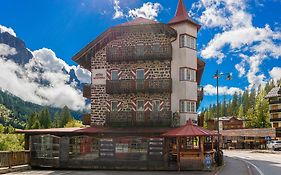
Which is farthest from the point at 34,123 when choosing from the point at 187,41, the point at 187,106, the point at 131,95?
the point at 187,41

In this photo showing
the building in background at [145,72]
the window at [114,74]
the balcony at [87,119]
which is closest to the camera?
the building in background at [145,72]

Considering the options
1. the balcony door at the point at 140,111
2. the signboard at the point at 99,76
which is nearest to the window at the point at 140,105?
the balcony door at the point at 140,111

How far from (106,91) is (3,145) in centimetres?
2491

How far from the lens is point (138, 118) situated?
3559cm

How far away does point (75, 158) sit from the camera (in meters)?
31.3

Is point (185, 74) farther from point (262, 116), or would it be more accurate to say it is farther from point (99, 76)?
point (262, 116)

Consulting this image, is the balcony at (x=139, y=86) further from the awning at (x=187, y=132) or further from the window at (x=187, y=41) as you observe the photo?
the awning at (x=187, y=132)

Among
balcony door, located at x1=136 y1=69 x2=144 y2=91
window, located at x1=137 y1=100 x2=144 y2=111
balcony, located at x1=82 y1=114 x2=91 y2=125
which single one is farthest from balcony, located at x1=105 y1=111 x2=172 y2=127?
balcony, located at x1=82 y1=114 x2=91 y2=125

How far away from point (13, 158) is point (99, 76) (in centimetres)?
1240

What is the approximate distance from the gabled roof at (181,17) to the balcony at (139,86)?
18.5 feet

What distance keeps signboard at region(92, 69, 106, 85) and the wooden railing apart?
1000 cm

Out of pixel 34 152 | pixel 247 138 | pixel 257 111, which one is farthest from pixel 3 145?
pixel 257 111

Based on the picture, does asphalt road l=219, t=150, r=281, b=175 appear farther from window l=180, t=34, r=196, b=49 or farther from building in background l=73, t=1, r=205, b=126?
window l=180, t=34, r=196, b=49

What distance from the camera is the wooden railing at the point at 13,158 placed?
2736 cm
